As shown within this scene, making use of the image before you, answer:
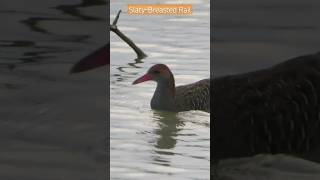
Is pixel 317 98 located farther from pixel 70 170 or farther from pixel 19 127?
pixel 19 127

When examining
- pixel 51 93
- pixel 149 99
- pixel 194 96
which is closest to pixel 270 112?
pixel 194 96

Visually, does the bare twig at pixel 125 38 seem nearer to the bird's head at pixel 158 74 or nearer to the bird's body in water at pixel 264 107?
the bird's head at pixel 158 74

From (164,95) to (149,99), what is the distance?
2.4 inches

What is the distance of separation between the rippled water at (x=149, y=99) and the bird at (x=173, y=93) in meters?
0.02

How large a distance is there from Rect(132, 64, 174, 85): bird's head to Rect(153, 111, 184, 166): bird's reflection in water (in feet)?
0.33

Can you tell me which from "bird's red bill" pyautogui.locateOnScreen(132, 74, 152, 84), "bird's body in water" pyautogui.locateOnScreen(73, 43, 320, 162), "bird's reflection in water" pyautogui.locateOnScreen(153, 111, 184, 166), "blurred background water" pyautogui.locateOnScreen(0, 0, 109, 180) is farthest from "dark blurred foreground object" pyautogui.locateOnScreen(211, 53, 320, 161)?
"blurred background water" pyautogui.locateOnScreen(0, 0, 109, 180)

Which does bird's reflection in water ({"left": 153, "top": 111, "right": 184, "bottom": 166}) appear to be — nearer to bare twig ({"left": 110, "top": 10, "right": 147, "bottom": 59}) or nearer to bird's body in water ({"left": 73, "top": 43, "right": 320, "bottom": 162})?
bird's body in water ({"left": 73, "top": 43, "right": 320, "bottom": 162})

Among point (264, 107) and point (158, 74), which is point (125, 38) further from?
point (264, 107)

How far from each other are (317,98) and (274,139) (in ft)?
0.60

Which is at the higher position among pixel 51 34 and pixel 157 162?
pixel 51 34

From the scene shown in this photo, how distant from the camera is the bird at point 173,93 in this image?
1475mm

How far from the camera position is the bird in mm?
1475

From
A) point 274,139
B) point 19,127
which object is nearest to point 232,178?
point 274,139

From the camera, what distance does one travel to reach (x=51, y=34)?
178cm
